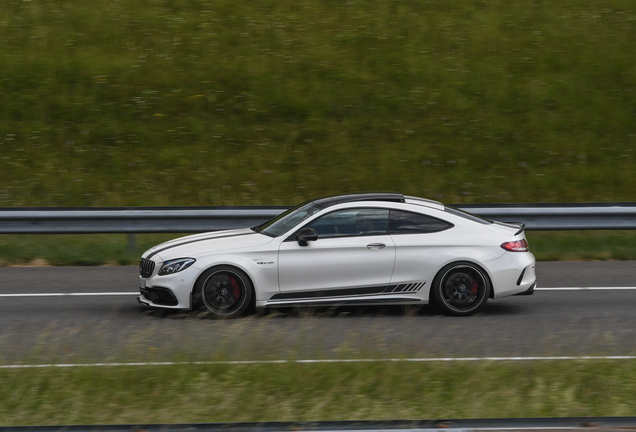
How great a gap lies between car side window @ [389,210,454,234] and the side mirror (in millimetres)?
875

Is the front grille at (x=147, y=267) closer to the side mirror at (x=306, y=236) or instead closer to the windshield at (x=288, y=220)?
the windshield at (x=288, y=220)

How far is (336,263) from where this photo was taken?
8367mm

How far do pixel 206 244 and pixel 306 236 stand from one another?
111 centimetres

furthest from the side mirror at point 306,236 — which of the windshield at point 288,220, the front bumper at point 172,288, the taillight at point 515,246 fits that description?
the taillight at point 515,246

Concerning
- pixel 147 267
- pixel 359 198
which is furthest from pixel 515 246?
pixel 147 267

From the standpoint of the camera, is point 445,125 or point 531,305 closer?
point 531,305

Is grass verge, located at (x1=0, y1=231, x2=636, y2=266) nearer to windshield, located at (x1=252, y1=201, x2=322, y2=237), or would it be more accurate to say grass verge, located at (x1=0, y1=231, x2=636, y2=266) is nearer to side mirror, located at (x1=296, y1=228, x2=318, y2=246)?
windshield, located at (x1=252, y1=201, x2=322, y2=237)

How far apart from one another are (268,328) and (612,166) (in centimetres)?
1079

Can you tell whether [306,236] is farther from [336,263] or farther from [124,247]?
[124,247]

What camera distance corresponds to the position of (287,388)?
18.4ft

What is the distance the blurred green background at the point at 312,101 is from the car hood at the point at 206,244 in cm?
636

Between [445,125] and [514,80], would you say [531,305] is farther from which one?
[514,80]

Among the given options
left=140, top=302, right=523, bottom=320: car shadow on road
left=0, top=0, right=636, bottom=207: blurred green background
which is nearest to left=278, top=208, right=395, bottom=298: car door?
left=140, top=302, right=523, bottom=320: car shadow on road

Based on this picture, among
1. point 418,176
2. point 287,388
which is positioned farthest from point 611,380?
point 418,176
